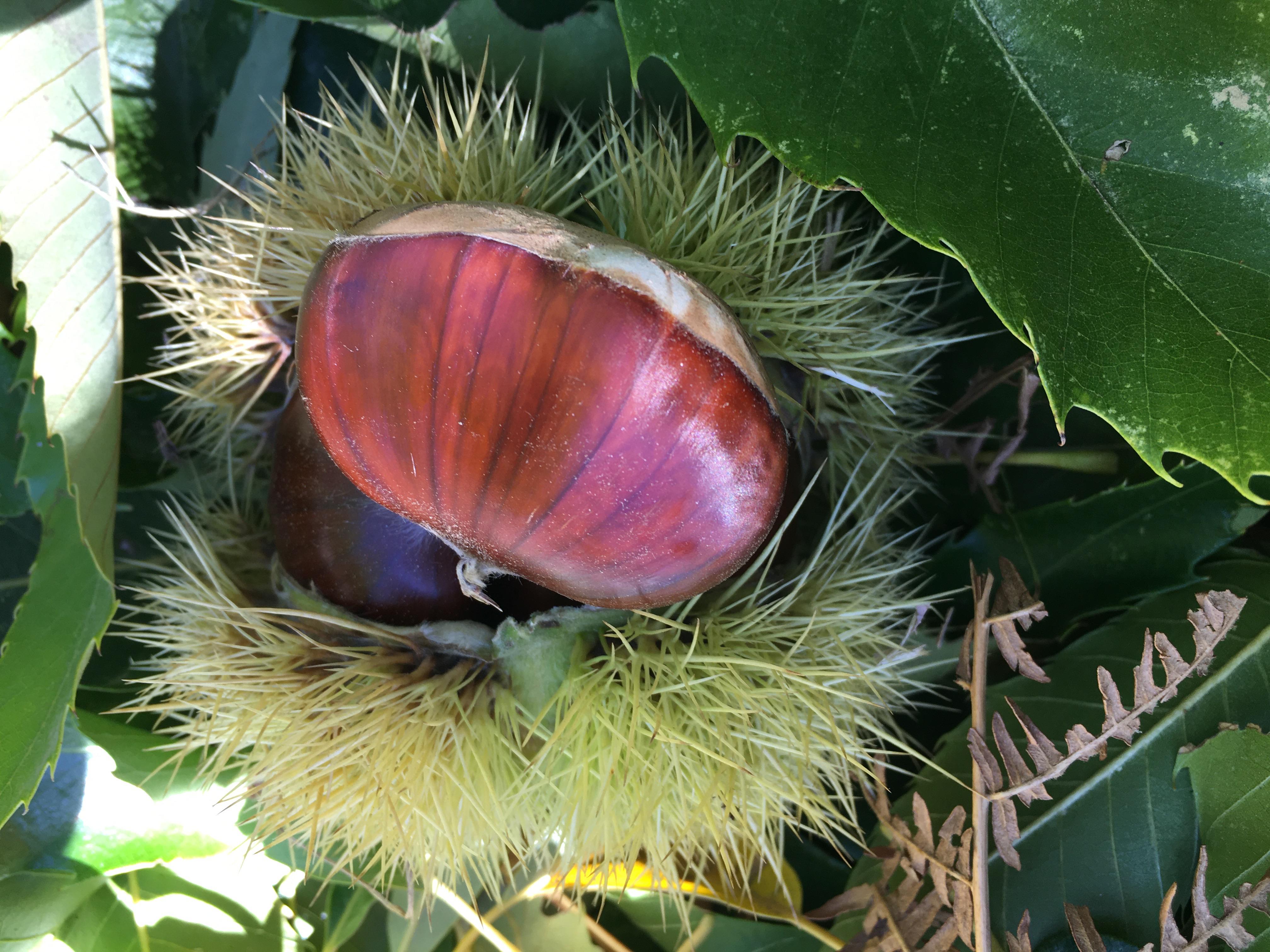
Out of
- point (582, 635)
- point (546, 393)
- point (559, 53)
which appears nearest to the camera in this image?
point (546, 393)

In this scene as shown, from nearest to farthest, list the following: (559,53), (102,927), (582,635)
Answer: (582,635)
(559,53)
(102,927)

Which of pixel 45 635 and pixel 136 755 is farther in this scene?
pixel 136 755

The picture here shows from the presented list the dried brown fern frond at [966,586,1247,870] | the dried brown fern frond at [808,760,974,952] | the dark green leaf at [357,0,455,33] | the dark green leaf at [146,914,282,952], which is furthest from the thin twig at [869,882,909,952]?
the dark green leaf at [357,0,455,33]

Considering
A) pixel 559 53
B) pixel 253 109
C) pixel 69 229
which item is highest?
pixel 559 53

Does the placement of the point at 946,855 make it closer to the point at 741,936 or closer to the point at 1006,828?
the point at 1006,828

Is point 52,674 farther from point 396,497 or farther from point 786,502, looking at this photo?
point 786,502

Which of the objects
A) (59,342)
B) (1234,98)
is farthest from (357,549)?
(1234,98)
